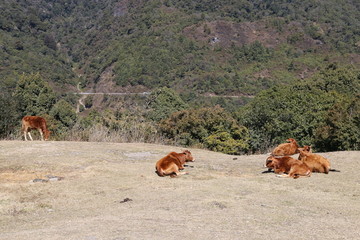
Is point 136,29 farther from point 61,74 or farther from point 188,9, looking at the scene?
point 61,74

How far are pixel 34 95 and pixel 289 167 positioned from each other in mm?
40290

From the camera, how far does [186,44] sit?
126 meters

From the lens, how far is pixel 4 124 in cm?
1848

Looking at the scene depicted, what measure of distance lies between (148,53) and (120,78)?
13103 mm

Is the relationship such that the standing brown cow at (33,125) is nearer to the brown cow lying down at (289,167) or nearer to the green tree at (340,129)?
the brown cow lying down at (289,167)

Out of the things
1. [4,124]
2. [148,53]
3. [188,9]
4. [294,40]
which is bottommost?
[4,124]

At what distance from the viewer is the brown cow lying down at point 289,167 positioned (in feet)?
28.7

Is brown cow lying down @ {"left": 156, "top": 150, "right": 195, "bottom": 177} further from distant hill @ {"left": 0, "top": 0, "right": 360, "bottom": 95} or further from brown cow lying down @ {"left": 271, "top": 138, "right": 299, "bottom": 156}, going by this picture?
distant hill @ {"left": 0, "top": 0, "right": 360, "bottom": 95}

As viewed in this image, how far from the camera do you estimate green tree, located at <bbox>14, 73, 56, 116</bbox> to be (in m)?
42.4

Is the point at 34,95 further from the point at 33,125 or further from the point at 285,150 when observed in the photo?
the point at 285,150

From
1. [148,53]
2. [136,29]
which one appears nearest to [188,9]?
[136,29]

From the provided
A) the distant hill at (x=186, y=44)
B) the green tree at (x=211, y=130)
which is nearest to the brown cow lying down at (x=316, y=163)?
the green tree at (x=211, y=130)

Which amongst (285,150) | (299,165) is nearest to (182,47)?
(285,150)

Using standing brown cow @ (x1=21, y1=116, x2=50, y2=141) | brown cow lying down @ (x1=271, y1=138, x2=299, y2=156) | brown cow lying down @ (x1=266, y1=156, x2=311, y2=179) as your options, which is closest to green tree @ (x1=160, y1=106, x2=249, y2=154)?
standing brown cow @ (x1=21, y1=116, x2=50, y2=141)
